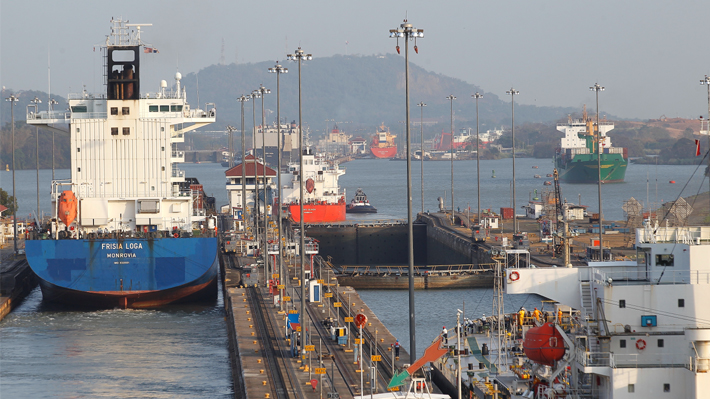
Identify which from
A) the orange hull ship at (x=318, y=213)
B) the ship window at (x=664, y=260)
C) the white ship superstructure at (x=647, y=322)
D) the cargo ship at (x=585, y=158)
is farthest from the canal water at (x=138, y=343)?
the cargo ship at (x=585, y=158)

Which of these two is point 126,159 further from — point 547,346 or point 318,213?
point 318,213

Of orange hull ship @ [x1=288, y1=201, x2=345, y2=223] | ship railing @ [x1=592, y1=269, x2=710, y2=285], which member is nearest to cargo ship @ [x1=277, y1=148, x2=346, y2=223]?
orange hull ship @ [x1=288, y1=201, x2=345, y2=223]

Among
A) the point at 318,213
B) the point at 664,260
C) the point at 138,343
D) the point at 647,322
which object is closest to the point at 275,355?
the point at 138,343

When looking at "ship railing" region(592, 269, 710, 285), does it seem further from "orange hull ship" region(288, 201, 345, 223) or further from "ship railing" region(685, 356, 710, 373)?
"orange hull ship" region(288, 201, 345, 223)

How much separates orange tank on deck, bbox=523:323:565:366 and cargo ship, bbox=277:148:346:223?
212ft

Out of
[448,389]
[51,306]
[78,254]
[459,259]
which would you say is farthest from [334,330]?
[459,259]

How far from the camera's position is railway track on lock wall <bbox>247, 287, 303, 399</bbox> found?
86.1 ft

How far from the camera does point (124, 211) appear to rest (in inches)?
1923

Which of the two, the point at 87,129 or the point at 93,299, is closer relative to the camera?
the point at 93,299

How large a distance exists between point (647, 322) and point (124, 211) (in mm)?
31973

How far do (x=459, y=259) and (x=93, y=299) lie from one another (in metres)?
29.6

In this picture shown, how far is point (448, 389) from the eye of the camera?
28828 millimetres

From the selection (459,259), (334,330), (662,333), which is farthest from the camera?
(459,259)

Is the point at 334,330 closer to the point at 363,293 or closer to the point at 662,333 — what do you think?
the point at 662,333
